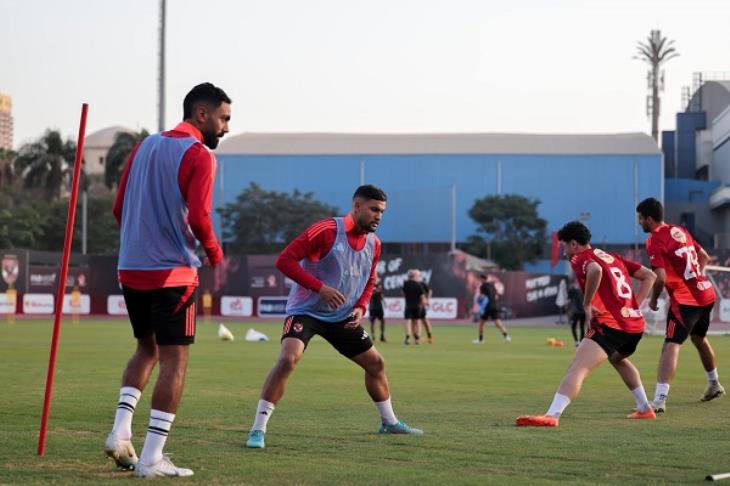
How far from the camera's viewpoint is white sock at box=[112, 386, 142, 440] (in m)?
8.13

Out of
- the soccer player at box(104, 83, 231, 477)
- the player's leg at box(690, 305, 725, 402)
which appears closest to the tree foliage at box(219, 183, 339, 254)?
the player's leg at box(690, 305, 725, 402)

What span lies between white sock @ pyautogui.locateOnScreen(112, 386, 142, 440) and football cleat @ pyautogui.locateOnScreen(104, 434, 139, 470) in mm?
45

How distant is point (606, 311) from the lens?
1179 cm

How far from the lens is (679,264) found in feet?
46.4

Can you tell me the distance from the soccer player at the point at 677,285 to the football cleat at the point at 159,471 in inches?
286

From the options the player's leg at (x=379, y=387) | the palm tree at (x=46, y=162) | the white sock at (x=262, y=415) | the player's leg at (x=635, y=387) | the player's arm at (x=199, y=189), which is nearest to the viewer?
the player's arm at (x=199, y=189)

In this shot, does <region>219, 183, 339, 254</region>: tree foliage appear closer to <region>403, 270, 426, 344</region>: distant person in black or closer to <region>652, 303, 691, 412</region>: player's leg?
<region>403, 270, 426, 344</region>: distant person in black

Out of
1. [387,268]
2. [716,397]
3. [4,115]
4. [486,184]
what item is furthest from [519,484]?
[4,115]

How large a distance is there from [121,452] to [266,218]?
7802cm

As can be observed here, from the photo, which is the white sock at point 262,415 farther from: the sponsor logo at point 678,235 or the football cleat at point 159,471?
the sponsor logo at point 678,235

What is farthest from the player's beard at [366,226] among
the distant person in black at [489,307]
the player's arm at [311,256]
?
the distant person in black at [489,307]

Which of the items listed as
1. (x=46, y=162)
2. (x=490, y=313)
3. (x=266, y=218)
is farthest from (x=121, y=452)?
(x=46, y=162)

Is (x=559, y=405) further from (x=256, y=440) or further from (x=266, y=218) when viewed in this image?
(x=266, y=218)

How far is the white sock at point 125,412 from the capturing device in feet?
26.7
